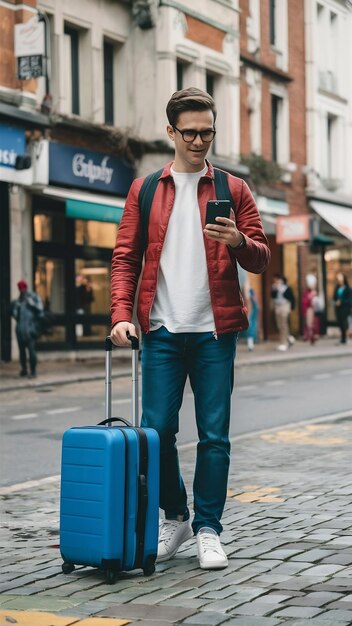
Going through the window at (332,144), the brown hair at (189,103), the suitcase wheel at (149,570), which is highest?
the window at (332,144)

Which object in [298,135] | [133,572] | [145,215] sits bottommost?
[133,572]

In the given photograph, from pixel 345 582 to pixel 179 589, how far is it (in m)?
0.64

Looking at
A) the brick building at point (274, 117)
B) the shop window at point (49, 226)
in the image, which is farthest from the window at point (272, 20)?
the shop window at point (49, 226)

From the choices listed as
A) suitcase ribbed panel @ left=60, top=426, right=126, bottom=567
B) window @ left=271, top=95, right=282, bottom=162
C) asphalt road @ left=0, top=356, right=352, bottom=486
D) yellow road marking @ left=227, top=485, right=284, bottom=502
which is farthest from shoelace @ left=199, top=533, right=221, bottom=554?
window @ left=271, top=95, right=282, bottom=162

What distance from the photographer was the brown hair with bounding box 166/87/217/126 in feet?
16.6

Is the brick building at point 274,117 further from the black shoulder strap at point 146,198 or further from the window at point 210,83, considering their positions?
the black shoulder strap at point 146,198

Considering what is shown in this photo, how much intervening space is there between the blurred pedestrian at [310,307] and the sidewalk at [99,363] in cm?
54

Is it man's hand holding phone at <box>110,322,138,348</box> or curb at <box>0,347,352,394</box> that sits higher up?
A: man's hand holding phone at <box>110,322,138,348</box>

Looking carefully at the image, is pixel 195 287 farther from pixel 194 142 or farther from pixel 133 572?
pixel 133 572

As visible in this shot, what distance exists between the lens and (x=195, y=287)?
514 centimetres

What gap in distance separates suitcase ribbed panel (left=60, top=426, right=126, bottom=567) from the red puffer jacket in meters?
0.63

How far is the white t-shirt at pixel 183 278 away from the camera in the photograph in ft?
16.8

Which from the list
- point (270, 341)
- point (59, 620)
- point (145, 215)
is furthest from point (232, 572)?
point (270, 341)

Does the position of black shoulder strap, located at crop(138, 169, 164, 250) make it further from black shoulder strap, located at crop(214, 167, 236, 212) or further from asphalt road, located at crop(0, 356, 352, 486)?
asphalt road, located at crop(0, 356, 352, 486)
